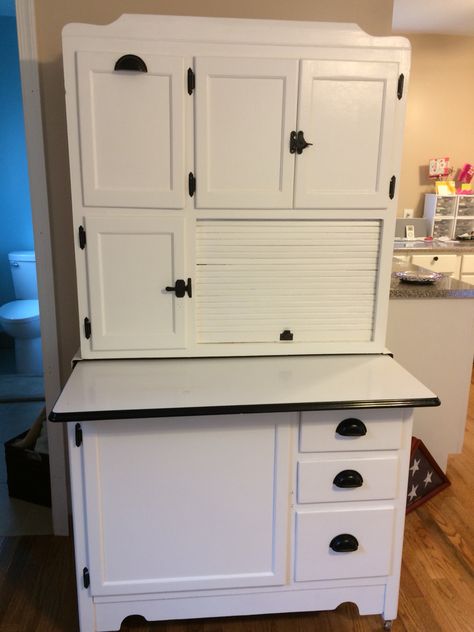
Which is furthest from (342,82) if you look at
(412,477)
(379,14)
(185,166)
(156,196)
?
(412,477)

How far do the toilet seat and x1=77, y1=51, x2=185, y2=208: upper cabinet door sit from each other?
232cm

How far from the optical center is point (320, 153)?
5.91ft

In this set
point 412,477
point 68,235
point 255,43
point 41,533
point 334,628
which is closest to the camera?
point 255,43

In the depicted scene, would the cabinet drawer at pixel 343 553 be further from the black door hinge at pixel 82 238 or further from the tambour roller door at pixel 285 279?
the black door hinge at pixel 82 238

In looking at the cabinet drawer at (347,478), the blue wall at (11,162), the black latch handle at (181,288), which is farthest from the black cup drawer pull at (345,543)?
the blue wall at (11,162)

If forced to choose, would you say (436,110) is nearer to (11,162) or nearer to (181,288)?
(11,162)

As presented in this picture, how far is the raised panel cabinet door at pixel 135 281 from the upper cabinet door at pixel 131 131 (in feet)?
0.25

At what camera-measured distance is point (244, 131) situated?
1.76 meters

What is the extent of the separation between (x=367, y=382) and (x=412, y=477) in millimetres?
985

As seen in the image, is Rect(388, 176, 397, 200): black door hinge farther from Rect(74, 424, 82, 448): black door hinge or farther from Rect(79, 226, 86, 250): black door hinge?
Rect(74, 424, 82, 448): black door hinge

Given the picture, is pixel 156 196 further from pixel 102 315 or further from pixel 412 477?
pixel 412 477

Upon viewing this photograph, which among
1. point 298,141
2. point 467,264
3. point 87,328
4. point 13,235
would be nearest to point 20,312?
point 13,235

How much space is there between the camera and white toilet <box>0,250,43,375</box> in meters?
3.89

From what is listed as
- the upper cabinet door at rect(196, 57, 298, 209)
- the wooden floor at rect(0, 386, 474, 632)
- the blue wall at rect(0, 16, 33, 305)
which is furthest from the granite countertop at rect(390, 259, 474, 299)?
the blue wall at rect(0, 16, 33, 305)
